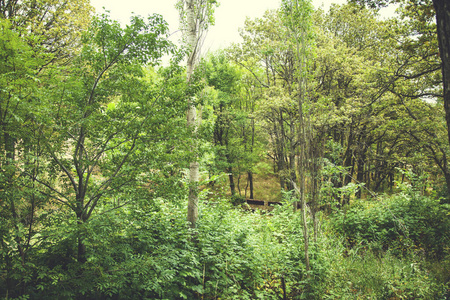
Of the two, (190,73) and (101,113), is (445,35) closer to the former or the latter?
(190,73)

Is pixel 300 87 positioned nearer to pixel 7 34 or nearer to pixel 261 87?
pixel 7 34

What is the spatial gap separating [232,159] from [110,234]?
14.8 meters

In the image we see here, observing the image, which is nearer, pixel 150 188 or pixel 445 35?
pixel 445 35

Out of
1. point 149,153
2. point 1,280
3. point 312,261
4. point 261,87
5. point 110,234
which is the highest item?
point 261,87

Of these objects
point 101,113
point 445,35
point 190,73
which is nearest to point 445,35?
point 445,35

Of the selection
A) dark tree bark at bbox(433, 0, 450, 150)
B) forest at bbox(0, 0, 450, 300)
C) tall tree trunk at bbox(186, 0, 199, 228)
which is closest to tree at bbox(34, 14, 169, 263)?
forest at bbox(0, 0, 450, 300)

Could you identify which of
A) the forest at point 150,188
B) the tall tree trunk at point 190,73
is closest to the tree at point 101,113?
the forest at point 150,188

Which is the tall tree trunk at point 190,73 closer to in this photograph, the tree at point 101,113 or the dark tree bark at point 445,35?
the tree at point 101,113

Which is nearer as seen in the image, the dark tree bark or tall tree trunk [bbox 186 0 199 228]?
Answer: the dark tree bark

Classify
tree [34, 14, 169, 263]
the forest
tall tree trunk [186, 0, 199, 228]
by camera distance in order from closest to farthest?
the forest < tree [34, 14, 169, 263] < tall tree trunk [186, 0, 199, 228]

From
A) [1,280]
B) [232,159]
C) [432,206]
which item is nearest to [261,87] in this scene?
[232,159]

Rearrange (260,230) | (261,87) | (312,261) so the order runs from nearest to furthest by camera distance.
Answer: (312,261), (260,230), (261,87)

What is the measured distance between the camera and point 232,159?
18.1 m

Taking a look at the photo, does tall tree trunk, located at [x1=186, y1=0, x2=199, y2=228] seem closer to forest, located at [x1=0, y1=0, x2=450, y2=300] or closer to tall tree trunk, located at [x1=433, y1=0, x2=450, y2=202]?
forest, located at [x1=0, y1=0, x2=450, y2=300]
